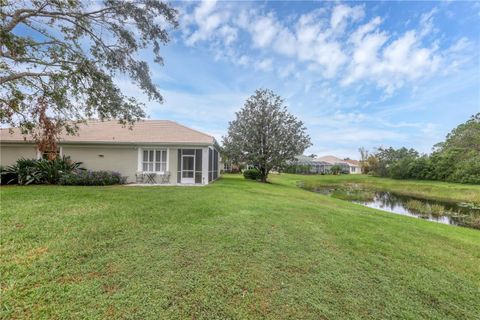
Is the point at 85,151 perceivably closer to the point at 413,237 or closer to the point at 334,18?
the point at 334,18

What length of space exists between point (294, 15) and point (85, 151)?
51.3ft

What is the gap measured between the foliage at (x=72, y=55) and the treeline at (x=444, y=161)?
2850 centimetres

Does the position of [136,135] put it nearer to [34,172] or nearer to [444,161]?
[34,172]

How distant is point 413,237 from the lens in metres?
6.64

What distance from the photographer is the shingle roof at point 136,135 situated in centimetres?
1527

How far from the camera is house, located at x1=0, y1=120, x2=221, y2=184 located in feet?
50.3

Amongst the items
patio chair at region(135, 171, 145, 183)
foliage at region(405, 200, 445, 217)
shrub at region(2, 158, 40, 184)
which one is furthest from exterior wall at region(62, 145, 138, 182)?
foliage at region(405, 200, 445, 217)

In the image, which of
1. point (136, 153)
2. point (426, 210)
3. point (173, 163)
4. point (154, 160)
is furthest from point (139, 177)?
point (426, 210)

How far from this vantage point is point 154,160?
52.1ft

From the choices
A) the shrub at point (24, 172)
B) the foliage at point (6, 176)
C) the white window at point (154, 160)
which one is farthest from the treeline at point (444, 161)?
the foliage at point (6, 176)

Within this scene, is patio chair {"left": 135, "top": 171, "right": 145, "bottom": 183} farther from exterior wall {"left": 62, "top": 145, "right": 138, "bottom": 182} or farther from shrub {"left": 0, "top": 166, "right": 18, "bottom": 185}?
shrub {"left": 0, "top": 166, "right": 18, "bottom": 185}

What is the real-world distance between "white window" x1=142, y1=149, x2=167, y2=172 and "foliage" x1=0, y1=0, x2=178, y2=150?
671cm

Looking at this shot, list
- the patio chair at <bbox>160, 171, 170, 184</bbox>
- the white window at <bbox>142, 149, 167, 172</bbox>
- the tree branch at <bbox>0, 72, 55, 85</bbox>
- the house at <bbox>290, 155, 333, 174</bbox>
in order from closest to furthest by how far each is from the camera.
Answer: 1. the tree branch at <bbox>0, 72, 55, 85</bbox>
2. the patio chair at <bbox>160, 171, 170, 184</bbox>
3. the white window at <bbox>142, 149, 167, 172</bbox>
4. the house at <bbox>290, 155, 333, 174</bbox>

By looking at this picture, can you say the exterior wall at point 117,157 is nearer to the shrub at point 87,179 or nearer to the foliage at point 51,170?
the shrub at point 87,179
